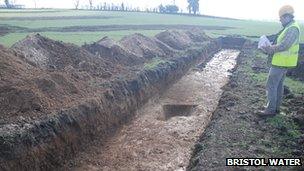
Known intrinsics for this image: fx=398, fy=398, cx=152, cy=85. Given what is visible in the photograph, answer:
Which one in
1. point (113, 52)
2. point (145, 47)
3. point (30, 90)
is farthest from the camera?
point (145, 47)

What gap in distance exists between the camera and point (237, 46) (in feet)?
103

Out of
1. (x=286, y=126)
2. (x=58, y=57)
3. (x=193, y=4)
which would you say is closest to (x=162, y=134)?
(x=286, y=126)

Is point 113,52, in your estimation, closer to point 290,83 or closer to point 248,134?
point 290,83

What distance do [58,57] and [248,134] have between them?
7.50 m

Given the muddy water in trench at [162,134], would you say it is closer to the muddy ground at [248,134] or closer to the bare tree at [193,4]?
the muddy ground at [248,134]

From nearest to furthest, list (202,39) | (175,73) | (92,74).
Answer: (92,74) < (175,73) < (202,39)

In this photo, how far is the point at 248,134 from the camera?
835 cm

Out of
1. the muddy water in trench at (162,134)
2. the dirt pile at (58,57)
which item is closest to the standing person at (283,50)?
the muddy water in trench at (162,134)

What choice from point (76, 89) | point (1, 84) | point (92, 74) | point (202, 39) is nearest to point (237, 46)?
point (202, 39)

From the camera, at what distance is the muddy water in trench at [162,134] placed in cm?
Result: 842

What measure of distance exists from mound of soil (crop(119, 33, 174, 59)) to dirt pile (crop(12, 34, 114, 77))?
4.21 m

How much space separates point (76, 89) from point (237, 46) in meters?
22.7

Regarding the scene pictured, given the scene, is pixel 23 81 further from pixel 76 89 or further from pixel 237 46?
pixel 237 46

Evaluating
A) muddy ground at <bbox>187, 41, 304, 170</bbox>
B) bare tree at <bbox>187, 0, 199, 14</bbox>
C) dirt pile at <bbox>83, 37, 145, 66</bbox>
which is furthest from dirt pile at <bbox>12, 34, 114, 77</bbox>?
bare tree at <bbox>187, 0, 199, 14</bbox>
